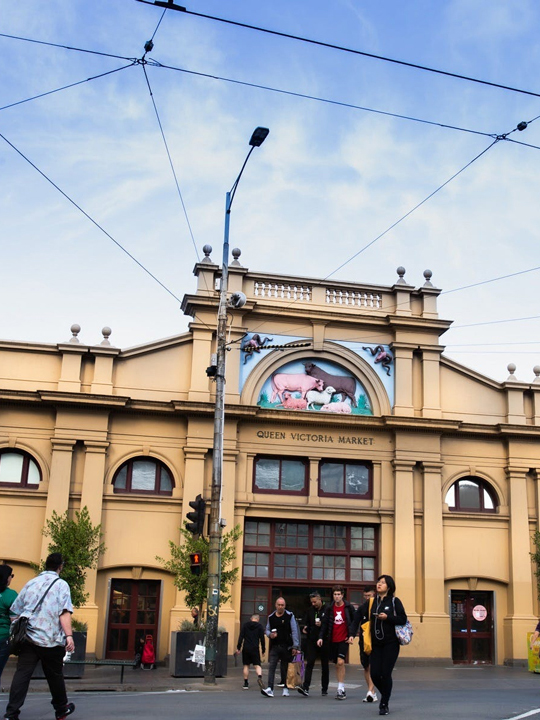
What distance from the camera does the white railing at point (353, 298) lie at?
96.4 feet

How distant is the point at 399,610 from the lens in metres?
11.4

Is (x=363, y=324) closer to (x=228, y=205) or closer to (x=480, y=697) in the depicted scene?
(x=228, y=205)

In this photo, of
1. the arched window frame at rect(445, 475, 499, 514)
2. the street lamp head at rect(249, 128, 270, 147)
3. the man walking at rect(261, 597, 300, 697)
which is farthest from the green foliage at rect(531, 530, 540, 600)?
the street lamp head at rect(249, 128, 270, 147)

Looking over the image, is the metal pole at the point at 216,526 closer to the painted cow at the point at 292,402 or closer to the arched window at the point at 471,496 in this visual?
the painted cow at the point at 292,402

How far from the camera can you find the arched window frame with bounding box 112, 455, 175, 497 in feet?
87.6

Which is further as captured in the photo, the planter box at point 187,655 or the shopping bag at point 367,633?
the planter box at point 187,655

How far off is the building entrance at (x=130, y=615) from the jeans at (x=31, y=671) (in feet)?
55.7

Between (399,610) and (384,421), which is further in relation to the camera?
(384,421)

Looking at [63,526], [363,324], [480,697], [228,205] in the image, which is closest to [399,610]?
[480,697]

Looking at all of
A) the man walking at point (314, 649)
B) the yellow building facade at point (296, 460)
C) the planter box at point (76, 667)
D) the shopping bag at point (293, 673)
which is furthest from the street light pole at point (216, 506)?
the yellow building facade at point (296, 460)

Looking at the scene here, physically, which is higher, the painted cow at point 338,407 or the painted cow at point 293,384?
the painted cow at point 293,384

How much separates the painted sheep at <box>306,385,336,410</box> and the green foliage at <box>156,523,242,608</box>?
5.06 metres

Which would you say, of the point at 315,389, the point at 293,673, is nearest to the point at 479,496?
the point at 315,389

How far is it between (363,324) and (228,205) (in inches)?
390
